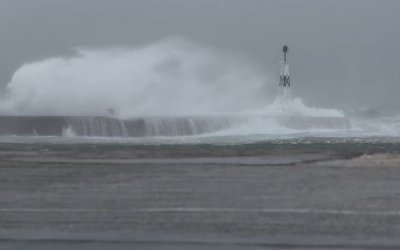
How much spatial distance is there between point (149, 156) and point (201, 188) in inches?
388

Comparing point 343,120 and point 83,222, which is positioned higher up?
point 343,120

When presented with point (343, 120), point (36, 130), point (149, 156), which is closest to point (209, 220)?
point (149, 156)

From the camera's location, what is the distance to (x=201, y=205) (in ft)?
37.1

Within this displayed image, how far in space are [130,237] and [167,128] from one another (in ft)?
126

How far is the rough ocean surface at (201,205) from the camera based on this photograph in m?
8.58

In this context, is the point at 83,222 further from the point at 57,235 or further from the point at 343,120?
the point at 343,120

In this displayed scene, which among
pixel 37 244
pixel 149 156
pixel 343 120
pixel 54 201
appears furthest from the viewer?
pixel 343 120

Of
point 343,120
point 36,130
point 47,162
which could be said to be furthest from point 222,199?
point 343,120

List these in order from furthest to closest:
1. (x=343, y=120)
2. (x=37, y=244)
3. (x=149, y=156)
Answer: (x=343, y=120)
(x=149, y=156)
(x=37, y=244)

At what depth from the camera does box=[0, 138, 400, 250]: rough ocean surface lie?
8.58 meters

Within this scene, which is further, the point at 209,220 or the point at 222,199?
the point at 222,199

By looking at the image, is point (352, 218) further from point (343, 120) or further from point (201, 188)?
point (343, 120)

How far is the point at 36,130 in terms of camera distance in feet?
147

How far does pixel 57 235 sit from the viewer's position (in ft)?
29.3
